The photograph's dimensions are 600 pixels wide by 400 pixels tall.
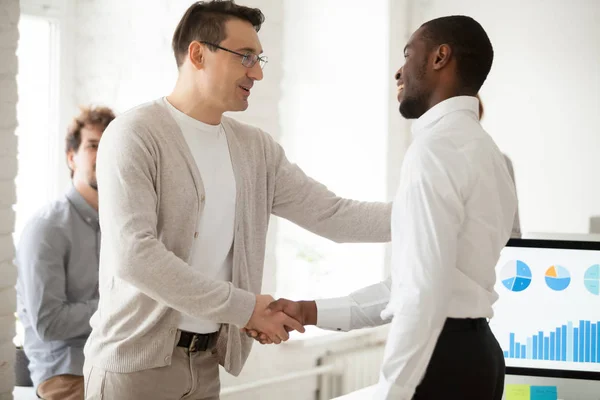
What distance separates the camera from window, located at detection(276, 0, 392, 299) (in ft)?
14.4

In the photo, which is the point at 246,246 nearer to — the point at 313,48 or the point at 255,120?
the point at 255,120

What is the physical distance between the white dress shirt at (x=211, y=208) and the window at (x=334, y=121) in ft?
6.84

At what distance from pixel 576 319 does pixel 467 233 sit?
0.88 m

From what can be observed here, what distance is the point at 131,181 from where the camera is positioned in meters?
2.06

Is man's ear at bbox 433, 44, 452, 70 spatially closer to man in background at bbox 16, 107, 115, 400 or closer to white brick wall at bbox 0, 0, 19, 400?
white brick wall at bbox 0, 0, 19, 400

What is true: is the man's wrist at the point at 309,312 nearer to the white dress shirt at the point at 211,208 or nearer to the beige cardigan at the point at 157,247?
the beige cardigan at the point at 157,247

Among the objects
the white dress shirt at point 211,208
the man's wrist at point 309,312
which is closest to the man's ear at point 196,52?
the white dress shirt at point 211,208

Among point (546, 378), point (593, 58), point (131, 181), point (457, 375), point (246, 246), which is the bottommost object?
point (546, 378)

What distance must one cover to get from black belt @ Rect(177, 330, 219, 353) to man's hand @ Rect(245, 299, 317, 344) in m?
0.11

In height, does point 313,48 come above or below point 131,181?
above

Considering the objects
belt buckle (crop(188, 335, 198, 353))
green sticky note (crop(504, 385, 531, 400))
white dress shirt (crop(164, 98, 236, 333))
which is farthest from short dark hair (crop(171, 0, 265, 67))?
green sticky note (crop(504, 385, 531, 400))

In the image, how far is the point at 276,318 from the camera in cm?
228

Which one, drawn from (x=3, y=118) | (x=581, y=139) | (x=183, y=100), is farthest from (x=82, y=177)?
(x=581, y=139)

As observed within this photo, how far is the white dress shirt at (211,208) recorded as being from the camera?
220 cm
